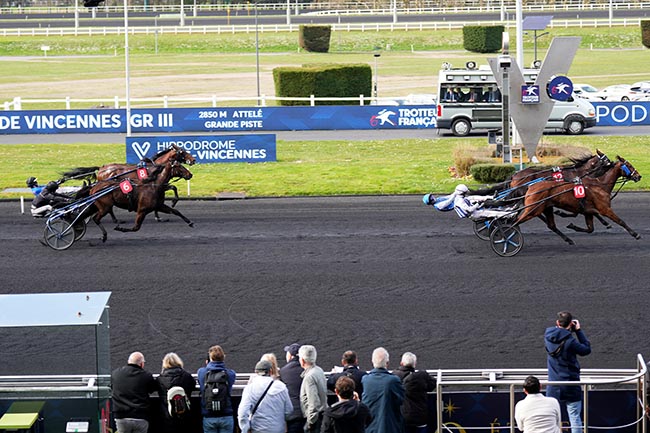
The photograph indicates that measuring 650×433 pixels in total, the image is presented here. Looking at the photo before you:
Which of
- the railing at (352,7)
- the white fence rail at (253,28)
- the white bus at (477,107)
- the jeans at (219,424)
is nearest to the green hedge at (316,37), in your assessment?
the white fence rail at (253,28)

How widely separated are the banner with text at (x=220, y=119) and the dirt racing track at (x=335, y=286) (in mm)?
15832

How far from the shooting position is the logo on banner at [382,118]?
38.0 meters

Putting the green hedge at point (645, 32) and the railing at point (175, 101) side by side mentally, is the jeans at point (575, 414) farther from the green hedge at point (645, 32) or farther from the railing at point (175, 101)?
the green hedge at point (645, 32)

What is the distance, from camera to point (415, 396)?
29.4 feet

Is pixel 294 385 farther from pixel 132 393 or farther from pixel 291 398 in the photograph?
pixel 132 393

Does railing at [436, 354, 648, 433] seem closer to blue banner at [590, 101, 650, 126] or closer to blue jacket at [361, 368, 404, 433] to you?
blue jacket at [361, 368, 404, 433]

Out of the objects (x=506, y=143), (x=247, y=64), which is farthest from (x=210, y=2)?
(x=506, y=143)

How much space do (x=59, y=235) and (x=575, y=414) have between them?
11.4 meters

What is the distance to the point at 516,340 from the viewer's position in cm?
1271

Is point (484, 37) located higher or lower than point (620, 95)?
higher

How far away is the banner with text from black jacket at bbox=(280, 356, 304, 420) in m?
28.6

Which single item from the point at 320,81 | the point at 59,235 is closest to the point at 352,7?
the point at 320,81

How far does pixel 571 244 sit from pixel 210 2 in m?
91.3

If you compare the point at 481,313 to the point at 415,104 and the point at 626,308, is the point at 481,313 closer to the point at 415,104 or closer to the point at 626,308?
the point at 626,308
